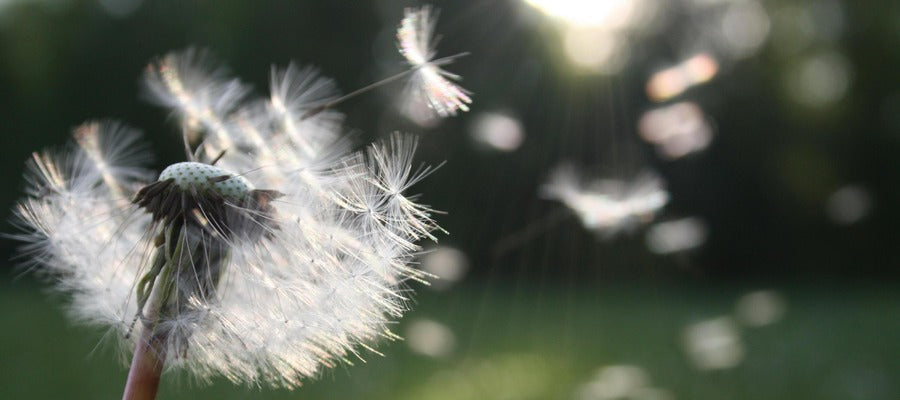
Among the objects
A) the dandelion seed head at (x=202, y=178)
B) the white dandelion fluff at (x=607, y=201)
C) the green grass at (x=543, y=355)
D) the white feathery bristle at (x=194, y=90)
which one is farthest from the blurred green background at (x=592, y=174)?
the dandelion seed head at (x=202, y=178)

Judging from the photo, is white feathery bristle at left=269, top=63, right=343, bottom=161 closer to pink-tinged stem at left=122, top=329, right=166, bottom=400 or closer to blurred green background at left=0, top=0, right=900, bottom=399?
pink-tinged stem at left=122, top=329, right=166, bottom=400

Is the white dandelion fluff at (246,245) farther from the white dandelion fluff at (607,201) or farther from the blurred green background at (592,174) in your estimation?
the blurred green background at (592,174)

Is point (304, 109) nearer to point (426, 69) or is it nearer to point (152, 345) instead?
point (426, 69)

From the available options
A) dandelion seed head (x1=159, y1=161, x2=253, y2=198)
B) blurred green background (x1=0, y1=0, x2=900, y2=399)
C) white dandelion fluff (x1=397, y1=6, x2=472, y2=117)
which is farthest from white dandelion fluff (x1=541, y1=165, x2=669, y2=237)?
dandelion seed head (x1=159, y1=161, x2=253, y2=198)

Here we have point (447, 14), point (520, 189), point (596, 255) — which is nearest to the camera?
point (520, 189)

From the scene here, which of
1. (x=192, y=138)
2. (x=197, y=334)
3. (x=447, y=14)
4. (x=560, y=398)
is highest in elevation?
(x=447, y=14)

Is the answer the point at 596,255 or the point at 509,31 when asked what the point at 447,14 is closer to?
the point at 509,31

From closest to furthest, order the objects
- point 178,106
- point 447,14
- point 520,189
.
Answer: point 178,106, point 520,189, point 447,14

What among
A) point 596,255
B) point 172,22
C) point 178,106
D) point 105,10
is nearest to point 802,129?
point 596,255
